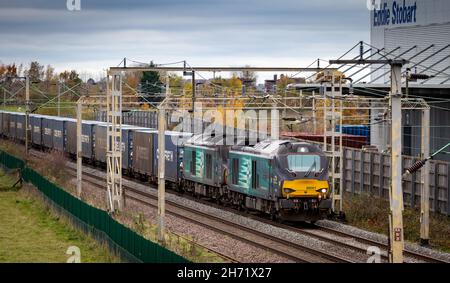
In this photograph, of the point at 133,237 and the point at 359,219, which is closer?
the point at 133,237

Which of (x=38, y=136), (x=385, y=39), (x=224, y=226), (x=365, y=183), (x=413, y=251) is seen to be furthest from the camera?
(x=38, y=136)

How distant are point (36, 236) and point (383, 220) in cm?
1428

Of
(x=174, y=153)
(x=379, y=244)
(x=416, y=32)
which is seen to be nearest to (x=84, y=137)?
(x=174, y=153)

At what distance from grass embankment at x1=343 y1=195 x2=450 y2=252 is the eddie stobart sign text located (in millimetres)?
16172

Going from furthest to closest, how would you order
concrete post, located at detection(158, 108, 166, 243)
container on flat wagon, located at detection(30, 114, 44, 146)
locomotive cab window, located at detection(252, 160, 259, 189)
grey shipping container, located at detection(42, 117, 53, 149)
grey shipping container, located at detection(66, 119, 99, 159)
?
1. container on flat wagon, located at detection(30, 114, 44, 146)
2. grey shipping container, located at detection(42, 117, 53, 149)
3. grey shipping container, located at detection(66, 119, 99, 159)
4. locomotive cab window, located at detection(252, 160, 259, 189)
5. concrete post, located at detection(158, 108, 166, 243)

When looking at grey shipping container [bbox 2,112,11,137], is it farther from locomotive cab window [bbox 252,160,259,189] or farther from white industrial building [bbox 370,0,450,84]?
locomotive cab window [bbox 252,160,259,189]

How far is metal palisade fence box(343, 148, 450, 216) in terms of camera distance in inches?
1435

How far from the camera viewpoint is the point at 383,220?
36.7 metres

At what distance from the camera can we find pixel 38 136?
82.1 m

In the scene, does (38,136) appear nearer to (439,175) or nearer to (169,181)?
(169,181)

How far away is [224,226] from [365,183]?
10.5 meters

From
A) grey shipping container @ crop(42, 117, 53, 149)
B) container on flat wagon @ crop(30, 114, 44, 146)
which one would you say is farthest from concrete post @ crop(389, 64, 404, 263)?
container on flat wagon @ crop(30, 114, 44, 146)

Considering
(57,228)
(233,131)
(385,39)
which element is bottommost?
(57,228)
